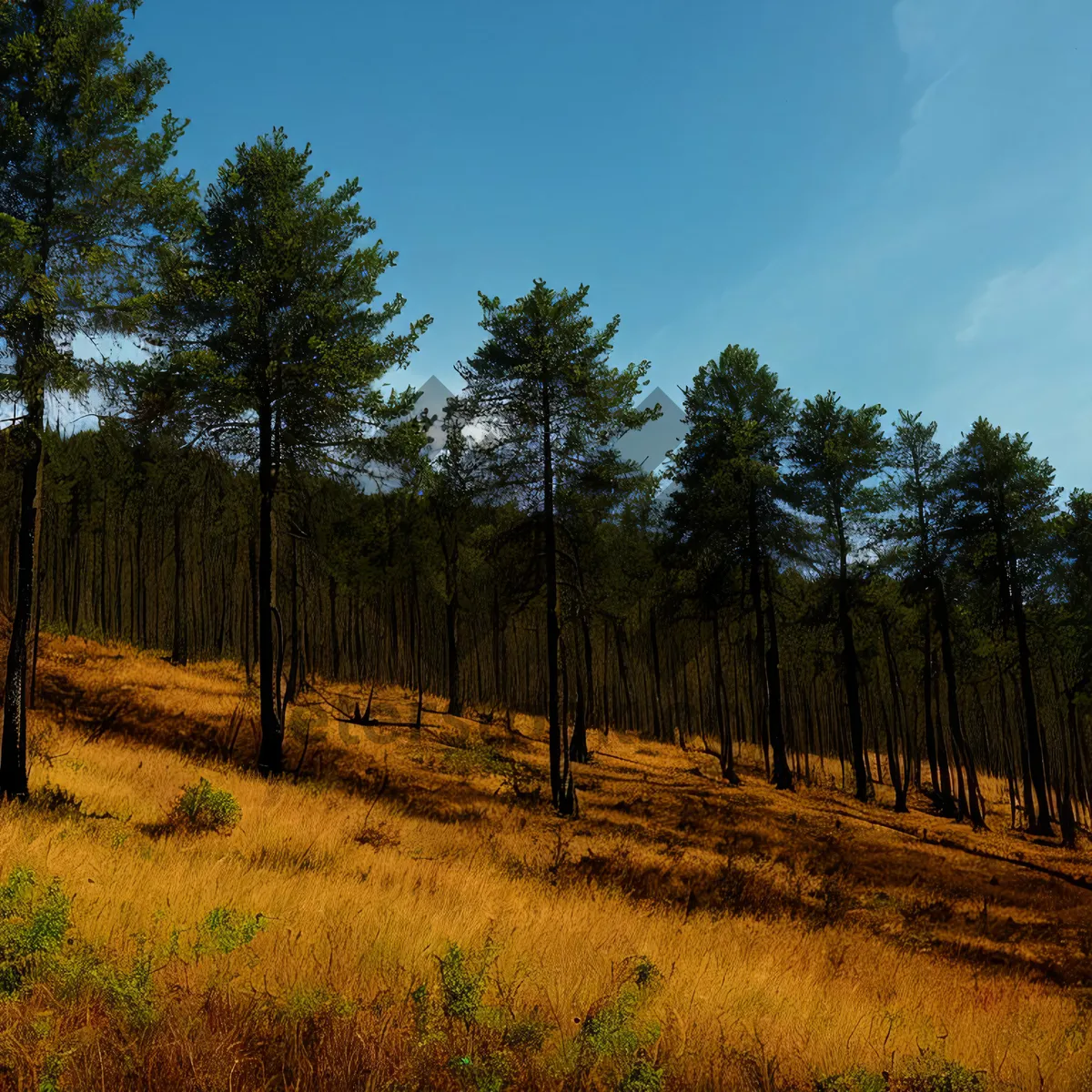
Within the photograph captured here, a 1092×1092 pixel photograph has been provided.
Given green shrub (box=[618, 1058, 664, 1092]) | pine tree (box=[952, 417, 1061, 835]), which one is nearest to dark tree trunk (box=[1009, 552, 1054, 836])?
pine tree (box=[952, 417, 1061, 835])

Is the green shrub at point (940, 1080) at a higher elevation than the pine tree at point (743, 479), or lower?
lower

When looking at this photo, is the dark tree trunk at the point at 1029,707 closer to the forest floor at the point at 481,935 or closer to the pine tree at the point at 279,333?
the forest floor at the point at 481,935

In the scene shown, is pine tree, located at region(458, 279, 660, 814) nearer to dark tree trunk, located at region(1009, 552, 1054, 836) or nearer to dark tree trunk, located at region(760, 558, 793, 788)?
dark tree trunk, located at region(760, 558, 793, 788)

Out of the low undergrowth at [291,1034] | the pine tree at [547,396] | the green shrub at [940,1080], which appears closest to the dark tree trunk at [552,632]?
the pine tree at [547,396]

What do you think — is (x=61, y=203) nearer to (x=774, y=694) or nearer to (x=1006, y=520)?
(x=774, y=694)

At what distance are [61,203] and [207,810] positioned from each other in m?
9.31

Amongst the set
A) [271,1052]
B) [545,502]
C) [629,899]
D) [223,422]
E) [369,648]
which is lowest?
[629,899]

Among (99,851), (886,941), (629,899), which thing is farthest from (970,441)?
(99,851)

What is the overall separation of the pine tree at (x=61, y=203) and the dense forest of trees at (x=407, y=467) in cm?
4

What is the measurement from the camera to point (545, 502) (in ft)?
53.8

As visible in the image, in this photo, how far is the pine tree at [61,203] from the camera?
33.2ft

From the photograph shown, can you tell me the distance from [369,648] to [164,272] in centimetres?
2819

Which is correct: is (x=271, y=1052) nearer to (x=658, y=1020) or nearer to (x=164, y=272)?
(x=658, y=1020)

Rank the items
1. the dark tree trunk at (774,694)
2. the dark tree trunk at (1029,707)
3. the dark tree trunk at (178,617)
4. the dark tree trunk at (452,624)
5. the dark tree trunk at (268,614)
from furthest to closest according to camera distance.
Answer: the dark tree trunk at (452,624) < the dark tree trunk at (178,617) < the dark tree trunk at (774,694) < the dark tree trunk at (1029,707) < the dark tree trunk at (268,614)
